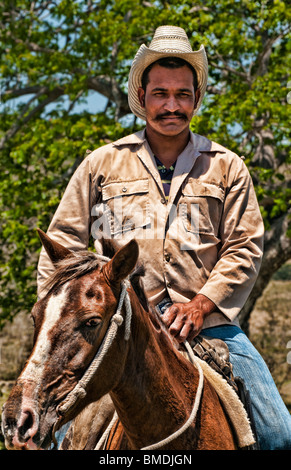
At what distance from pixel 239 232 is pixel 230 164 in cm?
52

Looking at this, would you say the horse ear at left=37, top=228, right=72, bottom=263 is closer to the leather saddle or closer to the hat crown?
the leather saddle

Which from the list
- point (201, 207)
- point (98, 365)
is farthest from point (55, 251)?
point (201, 207)

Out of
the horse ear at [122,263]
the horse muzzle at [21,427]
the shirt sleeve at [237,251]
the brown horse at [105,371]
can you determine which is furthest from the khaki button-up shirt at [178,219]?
the horse muzzle at [21,427]

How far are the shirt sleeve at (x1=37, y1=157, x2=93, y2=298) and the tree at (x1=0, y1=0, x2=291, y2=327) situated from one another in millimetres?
5208

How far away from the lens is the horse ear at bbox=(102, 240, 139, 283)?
273 cm

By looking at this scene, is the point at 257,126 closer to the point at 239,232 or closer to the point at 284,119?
the point at 284,119

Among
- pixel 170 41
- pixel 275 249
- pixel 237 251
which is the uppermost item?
pixel 170 41

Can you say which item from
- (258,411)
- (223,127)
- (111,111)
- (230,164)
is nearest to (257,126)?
(223,127)

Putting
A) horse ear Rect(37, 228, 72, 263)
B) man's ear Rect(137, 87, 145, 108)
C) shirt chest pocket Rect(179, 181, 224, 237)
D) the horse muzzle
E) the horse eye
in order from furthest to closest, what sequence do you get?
1. man's ear Rect(137, 87, 145, 108)
2. shirt chest pocket Rect(179, 181, 224, 237)
3. horse ear Rect(37, 228, 72, 263)
4. the horse eye
5. the horse muzzle

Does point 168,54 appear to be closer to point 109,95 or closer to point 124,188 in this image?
point 124,188

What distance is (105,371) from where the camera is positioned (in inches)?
106

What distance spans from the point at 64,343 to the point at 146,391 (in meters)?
0.58

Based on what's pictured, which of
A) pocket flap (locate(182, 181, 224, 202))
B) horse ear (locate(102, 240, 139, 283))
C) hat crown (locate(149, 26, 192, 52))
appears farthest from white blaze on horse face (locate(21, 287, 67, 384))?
hat crown (locate(149, 26, 192, 52))

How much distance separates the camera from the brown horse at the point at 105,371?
2.46 m
